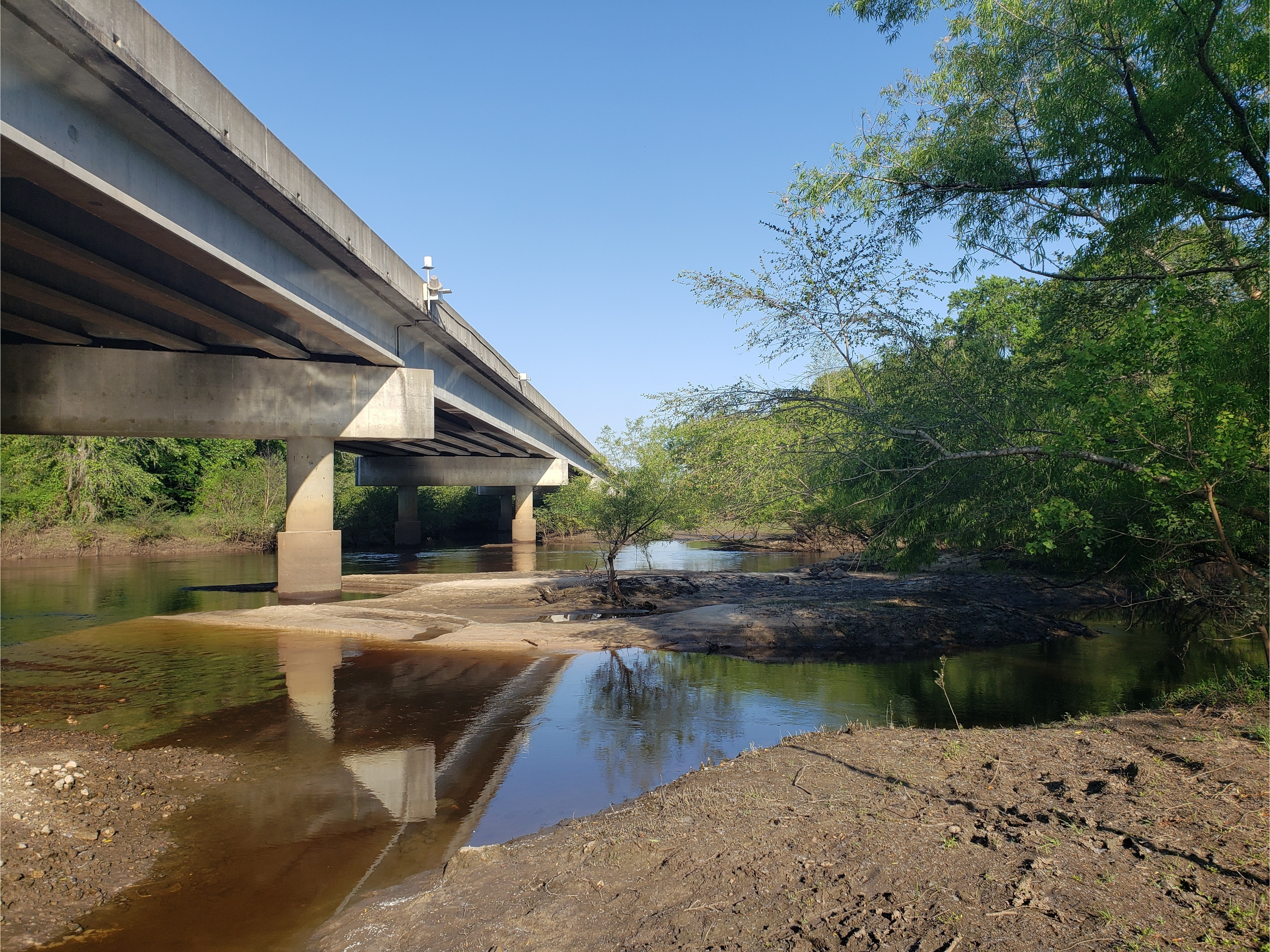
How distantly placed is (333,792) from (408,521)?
42865 millimetres

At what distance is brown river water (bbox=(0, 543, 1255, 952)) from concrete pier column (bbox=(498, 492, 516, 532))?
4036 centimetres

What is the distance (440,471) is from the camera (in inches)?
1797

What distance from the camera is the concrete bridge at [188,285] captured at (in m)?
9.70

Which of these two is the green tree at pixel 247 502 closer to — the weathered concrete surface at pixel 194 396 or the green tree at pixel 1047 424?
the weathered concrete surface at pixel 194 396

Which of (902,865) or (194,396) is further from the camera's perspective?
(194,396)

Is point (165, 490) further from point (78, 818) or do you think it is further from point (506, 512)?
point (78, 818)

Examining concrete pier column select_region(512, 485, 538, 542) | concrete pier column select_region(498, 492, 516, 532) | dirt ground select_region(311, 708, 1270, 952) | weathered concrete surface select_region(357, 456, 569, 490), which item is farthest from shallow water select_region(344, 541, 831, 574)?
dirt ground select_region(311, 708, 1270, 952)

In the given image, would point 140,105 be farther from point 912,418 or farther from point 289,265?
point 912,418

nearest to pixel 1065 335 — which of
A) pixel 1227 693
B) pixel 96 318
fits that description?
pixel 1227 693

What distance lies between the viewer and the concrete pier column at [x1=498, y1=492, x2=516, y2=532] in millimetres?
59688

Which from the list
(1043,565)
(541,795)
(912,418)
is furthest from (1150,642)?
(541,795)

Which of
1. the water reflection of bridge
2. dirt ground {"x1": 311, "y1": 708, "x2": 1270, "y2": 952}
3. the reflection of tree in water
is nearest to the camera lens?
dirt ground {"x1": 311, "y1": 708, "x2": 1270, "y2": 952}

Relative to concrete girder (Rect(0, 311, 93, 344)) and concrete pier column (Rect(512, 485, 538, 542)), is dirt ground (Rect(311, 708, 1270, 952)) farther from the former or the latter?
concrete pier column (Rect(512, 485, 538, 542))

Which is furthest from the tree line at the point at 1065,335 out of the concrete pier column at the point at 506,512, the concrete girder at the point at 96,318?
the concrete pier column at the point at 506,512
